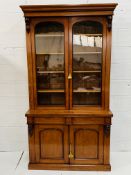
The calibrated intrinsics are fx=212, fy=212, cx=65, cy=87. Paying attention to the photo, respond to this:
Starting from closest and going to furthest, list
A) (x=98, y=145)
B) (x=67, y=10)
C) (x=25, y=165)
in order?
1. (x=67, y=10)
2. (x=98, y=145)
3. (x=25, y=165)

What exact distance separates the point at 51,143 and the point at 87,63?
3.90 ft

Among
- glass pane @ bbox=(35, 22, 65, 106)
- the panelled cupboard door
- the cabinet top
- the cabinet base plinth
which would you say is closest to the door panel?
glass pane @ bbox=(35, 22, 65, 106)

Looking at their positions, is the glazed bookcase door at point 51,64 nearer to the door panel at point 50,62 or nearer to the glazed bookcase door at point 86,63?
the door panel at point 50,62

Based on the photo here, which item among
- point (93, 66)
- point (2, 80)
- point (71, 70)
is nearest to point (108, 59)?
point (93, 66)

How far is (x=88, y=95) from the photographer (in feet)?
9.64

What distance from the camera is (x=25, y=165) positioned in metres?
3.03

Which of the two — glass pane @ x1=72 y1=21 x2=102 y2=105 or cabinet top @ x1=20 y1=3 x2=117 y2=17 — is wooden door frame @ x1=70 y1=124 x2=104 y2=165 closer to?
glass pane @ x1=72 y1=21 x2=102 y2=105

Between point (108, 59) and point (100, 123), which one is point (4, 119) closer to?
point (100, 123)

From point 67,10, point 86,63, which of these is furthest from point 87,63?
point 67,10

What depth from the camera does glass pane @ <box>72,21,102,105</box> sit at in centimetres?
277

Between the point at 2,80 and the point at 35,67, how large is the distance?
0.82 m

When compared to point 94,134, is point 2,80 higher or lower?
higher

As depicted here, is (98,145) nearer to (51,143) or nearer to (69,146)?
(69,146)

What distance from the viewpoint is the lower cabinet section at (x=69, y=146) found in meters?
2.82
